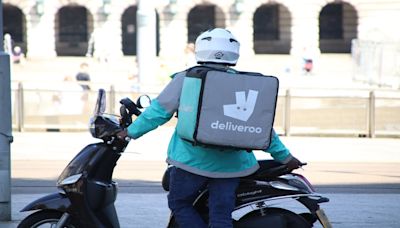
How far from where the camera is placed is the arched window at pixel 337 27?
56.4 meters

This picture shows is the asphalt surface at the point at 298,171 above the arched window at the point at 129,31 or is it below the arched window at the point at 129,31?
below

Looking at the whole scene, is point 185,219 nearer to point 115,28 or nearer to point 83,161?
point 83,161

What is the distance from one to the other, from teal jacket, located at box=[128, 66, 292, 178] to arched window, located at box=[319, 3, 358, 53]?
166 ft

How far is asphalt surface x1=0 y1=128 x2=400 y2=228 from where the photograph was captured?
356 inches

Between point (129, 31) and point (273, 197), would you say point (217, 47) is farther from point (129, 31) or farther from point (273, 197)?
point (129, 31)

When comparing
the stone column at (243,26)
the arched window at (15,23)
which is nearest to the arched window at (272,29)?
the stone column at (243,26)

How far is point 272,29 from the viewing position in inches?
2285

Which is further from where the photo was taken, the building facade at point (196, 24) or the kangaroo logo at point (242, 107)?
the building facade at point (196, 24)

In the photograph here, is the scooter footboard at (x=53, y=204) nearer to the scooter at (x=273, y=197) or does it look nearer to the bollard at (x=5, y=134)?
the scooter at (x=273, y=197)

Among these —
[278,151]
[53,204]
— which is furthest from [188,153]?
[53,204]

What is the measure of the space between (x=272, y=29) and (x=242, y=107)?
52948mm

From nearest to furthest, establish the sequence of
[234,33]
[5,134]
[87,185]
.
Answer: [87,185]
[5,134]
[234,33]

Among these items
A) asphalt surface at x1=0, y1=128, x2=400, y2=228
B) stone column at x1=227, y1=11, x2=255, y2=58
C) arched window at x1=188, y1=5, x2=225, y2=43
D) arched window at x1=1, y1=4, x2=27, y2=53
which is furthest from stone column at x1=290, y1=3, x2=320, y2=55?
asphalt surface at x1=0, y1=128, x2=400, y2=228

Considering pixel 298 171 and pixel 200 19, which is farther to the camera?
pixel 200 19
